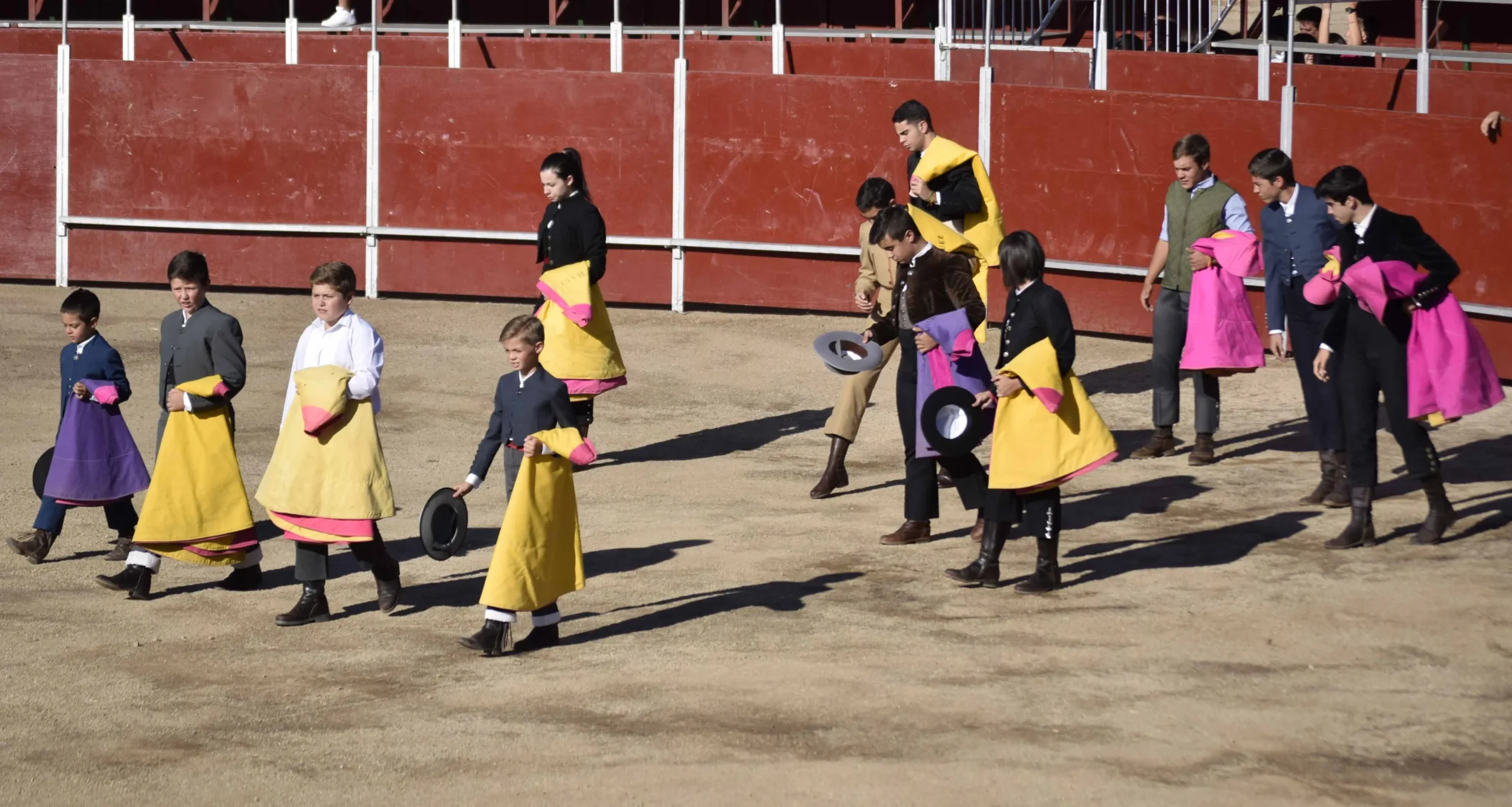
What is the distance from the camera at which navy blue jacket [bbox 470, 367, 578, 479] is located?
297 inches

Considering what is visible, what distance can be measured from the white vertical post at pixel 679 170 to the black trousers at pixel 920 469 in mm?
7390

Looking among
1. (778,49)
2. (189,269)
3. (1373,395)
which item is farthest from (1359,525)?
(778,49)

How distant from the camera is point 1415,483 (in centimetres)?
1012

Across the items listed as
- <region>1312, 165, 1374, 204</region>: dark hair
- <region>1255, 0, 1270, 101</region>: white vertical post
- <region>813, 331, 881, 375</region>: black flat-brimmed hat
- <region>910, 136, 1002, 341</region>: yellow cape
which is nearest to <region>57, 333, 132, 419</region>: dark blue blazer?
<region>813, 331, 881, 375</region>: black flat-brimmed hat

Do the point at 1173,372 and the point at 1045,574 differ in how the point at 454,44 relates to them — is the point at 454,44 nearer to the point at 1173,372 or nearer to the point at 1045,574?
the point at 1173,372

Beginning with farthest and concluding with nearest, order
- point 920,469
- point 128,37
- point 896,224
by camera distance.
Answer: point 128,37 < point 920,469 < point 896,224

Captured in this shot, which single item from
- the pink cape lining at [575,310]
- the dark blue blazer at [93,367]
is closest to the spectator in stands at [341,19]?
the pink cape lining at [575,310]

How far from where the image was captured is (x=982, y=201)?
1004cm

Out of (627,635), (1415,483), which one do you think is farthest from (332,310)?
(1415,483)

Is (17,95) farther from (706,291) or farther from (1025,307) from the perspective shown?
(1025,307)

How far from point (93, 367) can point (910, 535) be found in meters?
3.88

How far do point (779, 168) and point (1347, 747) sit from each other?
10.6 metres

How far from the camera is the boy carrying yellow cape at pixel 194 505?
314 inches

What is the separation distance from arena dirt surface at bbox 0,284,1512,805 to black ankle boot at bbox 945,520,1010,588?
11 cm
